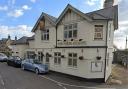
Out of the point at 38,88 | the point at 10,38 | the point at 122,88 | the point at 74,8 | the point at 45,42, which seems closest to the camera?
the point at 38,88

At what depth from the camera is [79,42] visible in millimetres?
22234

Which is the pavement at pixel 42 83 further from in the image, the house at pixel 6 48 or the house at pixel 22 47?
the house at pixel 6 48

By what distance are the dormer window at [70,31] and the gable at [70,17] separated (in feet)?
2.32

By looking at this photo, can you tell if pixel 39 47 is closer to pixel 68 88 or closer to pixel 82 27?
pixel 82 27

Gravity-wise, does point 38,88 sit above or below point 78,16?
below

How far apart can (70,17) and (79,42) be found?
3596mm

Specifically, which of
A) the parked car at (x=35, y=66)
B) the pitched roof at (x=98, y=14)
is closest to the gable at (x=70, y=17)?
the pitched roof at (x=98, y=14)

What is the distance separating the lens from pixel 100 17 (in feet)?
69.5

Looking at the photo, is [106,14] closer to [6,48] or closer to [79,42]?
[79,42]

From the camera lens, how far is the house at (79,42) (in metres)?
21.0

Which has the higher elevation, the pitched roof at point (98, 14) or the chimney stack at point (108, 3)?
the chimney stack at point (108, 3)

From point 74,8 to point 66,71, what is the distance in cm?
762

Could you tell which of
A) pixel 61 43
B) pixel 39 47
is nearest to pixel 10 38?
pixel 39 47

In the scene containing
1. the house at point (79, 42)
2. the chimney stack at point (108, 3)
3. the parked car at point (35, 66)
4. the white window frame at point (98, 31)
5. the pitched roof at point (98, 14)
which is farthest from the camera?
the chimney stack at point (108, 3)
